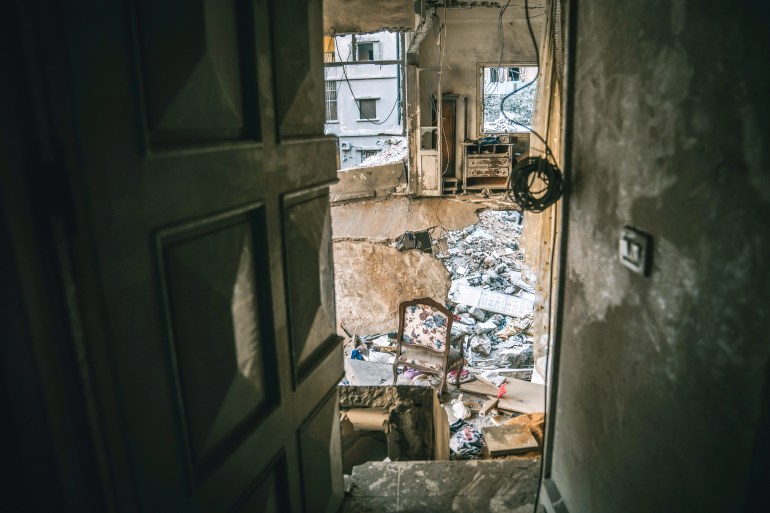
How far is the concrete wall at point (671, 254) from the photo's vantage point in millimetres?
1156

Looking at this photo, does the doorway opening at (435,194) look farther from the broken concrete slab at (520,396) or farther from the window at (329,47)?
the window at (329,47)

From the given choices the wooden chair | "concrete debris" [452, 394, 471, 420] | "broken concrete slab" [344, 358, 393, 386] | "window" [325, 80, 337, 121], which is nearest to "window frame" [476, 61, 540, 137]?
the wooden chair

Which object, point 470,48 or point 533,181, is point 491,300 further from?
point 533,181

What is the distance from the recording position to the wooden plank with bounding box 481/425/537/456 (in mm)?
3973

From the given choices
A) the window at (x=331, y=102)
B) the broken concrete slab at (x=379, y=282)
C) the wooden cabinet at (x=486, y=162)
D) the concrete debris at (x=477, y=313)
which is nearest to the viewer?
the wooden cabinet at (x=486, y=162)

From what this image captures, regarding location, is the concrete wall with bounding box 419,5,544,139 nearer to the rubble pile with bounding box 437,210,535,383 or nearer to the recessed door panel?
the rubble pile with bounding box 437,210,535,383

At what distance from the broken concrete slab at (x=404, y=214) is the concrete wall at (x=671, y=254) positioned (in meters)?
7.70

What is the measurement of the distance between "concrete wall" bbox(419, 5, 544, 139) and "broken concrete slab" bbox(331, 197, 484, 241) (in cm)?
149

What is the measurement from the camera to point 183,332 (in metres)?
1.42

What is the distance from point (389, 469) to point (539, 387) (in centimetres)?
369

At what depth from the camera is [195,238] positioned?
4.77 feet

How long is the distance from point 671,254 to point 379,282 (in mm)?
9061

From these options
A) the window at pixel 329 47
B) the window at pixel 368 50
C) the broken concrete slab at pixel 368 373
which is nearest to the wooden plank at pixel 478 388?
the broken concrete slab at pixel 368 373

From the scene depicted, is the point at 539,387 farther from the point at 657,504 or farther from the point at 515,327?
the point at 657,504
